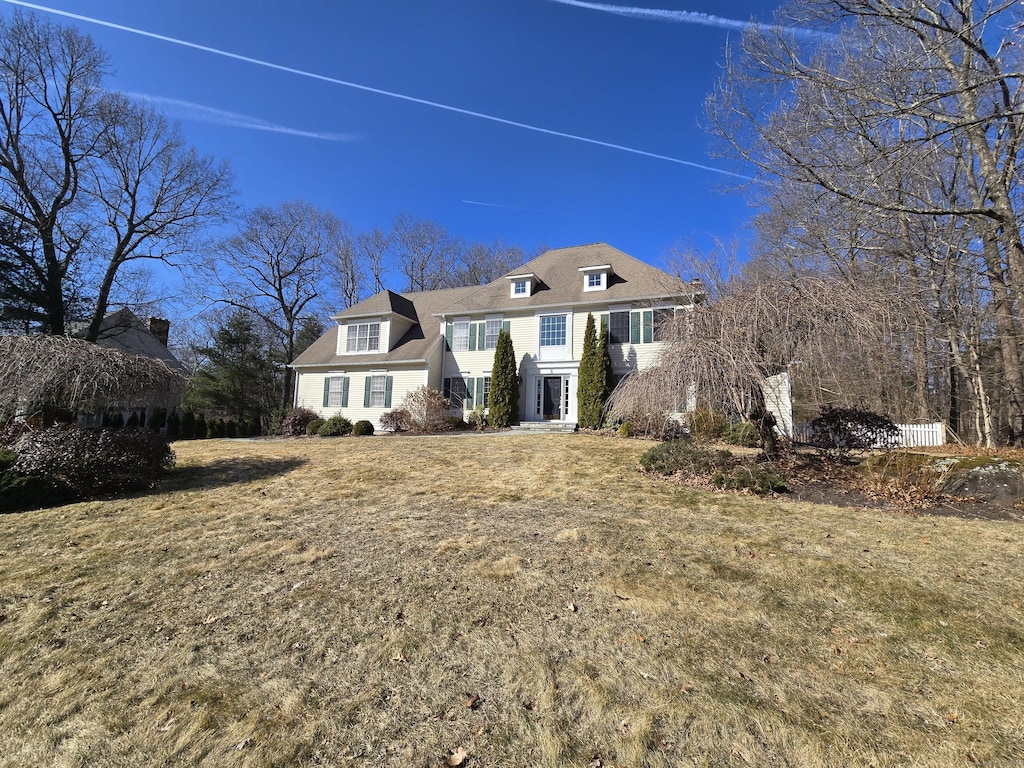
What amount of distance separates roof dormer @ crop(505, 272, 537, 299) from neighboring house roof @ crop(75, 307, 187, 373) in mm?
17248

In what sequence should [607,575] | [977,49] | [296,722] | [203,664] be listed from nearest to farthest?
[296,722]
[203,664]
[607,575]
[977,49]

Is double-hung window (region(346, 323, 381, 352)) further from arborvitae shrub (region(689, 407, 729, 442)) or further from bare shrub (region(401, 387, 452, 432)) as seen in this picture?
arborvitae shrub (region(689, 407, 729, 442))

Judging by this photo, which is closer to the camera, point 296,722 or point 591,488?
point 296,722

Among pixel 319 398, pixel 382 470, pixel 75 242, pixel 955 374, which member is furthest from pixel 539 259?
pixel 75 242

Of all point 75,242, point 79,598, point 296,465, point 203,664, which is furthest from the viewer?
point 75,242

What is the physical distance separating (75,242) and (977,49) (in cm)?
2912

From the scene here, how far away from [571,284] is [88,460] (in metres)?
16.7

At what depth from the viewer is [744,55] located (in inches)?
333

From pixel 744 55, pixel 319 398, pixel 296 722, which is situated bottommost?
pixel 296 722

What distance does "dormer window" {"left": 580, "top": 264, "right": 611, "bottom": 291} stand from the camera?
61.7 feet

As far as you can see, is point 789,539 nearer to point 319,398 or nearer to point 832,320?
point 832,320

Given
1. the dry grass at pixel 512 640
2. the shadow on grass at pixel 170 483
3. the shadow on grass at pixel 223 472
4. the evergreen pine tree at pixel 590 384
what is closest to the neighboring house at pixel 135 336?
the shadow on grass at pixel 223 472

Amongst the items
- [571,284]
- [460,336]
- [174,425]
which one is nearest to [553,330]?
[571,284]

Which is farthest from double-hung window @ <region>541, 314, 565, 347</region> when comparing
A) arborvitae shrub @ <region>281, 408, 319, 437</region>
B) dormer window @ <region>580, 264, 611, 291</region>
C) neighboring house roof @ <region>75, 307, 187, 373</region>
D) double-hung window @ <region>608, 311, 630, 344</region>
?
neighboring house roof @ <region>75, 307, 187, 373</region>
